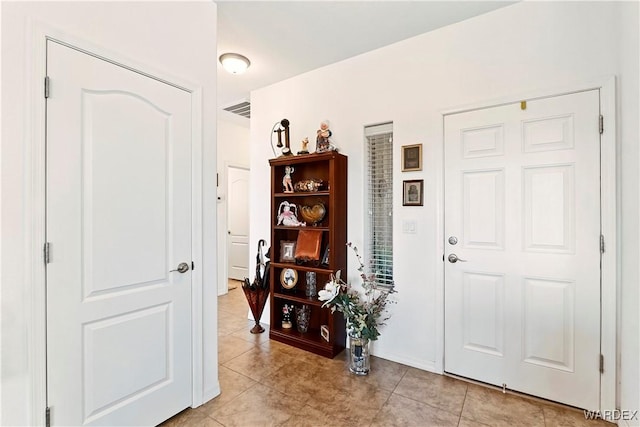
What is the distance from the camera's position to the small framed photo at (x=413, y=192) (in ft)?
7.89

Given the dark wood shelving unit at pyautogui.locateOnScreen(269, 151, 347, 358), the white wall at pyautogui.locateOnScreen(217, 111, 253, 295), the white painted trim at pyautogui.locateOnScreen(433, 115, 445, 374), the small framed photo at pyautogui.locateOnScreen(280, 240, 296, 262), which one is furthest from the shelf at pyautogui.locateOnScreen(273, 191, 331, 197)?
the white wall at pyautogui.locateOnScreen(217, 111, 253, 295)

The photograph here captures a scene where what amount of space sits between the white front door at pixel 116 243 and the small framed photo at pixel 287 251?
1231mm

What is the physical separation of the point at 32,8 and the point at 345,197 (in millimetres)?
2216

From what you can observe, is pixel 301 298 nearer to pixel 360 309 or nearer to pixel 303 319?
pixel 303 319

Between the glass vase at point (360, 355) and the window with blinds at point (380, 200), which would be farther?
the window with blinds at point (380, 200)

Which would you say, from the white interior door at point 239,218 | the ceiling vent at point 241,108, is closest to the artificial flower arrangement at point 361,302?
the ceiling vent at point 241,108

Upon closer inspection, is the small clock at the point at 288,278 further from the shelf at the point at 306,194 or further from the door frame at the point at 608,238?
the door frame at the point at 608,238

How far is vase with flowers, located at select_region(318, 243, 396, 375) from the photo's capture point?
232 centimetres

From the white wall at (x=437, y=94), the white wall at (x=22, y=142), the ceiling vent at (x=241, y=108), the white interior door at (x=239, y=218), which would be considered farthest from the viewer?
the white interior door at (x=239, y=218)

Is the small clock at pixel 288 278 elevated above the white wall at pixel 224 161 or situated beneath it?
situated beneath

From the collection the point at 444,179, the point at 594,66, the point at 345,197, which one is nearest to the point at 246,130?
the point at 345,197

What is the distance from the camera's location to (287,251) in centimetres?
302

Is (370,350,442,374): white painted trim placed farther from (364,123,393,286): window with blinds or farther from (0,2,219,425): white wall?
(0,2,219,425): white wall

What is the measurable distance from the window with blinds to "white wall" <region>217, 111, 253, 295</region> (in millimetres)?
2778
